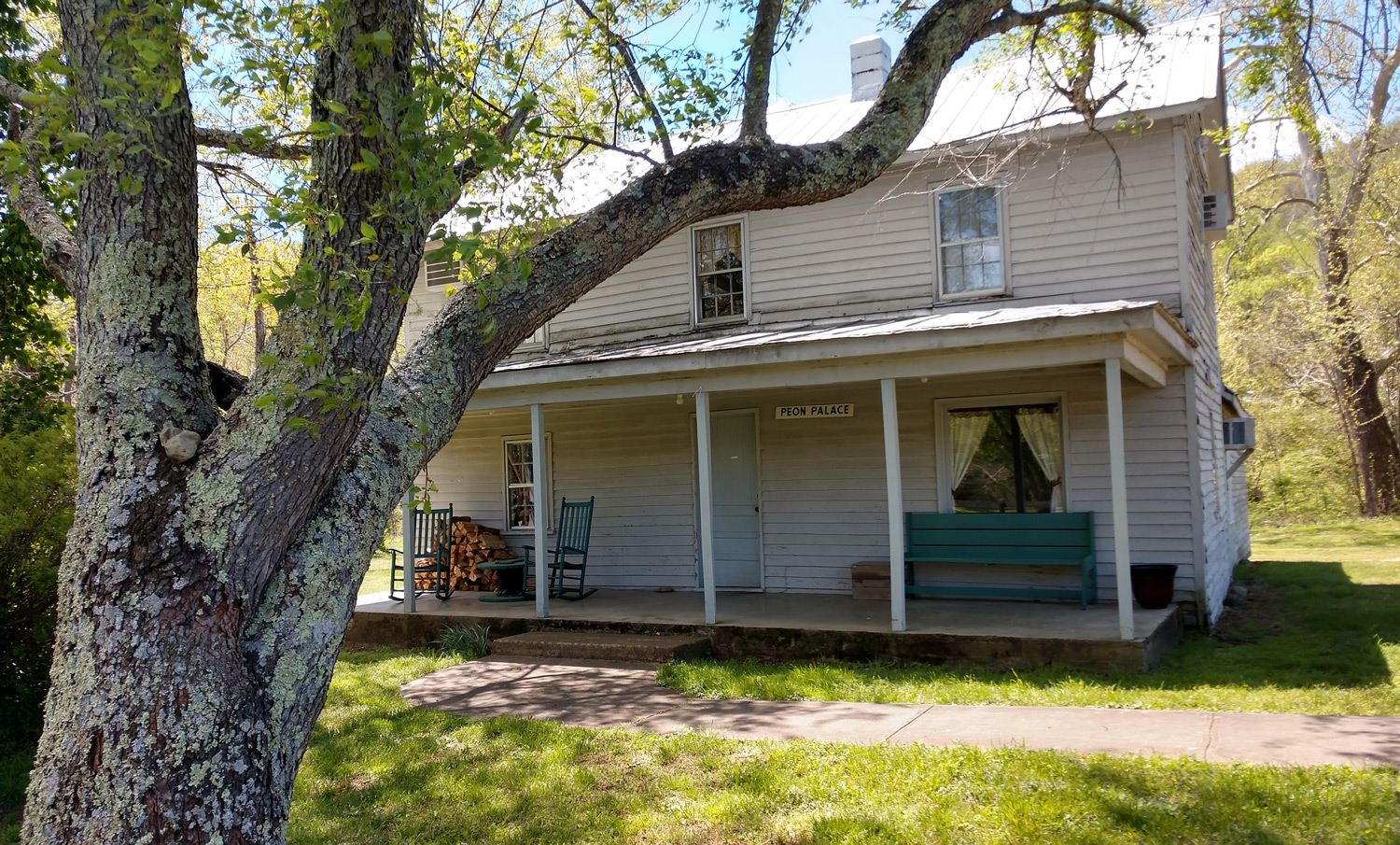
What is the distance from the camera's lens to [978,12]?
15.1 ft

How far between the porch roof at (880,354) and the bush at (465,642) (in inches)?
97.6

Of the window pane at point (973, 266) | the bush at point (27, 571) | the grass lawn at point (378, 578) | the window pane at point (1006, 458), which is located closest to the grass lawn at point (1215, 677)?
the window pane at point (1006, 458)

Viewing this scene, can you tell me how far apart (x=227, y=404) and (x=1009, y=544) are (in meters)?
8.04

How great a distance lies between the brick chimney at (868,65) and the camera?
12641mm

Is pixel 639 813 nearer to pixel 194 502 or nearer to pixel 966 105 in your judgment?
pixel 194 502

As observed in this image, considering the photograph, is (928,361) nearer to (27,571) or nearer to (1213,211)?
(1213,211)

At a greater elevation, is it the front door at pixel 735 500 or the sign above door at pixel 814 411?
the sign above door at pixel 814 411

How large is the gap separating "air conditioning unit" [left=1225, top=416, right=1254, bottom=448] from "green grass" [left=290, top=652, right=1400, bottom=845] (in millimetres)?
8435

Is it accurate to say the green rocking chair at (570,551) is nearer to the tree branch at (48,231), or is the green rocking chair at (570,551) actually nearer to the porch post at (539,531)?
Result: the porch post at (539,531)

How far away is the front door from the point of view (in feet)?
37.9

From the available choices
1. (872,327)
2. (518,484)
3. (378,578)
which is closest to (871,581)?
(872,327)

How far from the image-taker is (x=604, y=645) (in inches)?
345

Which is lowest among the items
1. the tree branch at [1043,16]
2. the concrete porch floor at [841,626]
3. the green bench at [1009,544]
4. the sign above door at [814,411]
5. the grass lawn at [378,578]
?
the grass lawn at [378,578]

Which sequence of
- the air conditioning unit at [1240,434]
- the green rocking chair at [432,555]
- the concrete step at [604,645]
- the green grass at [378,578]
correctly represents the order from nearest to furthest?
the concrete step at [604,645] → the air conditioning unit at [1240,434] → the green rocking chair at [432,555] → the green grass at [378,578]
